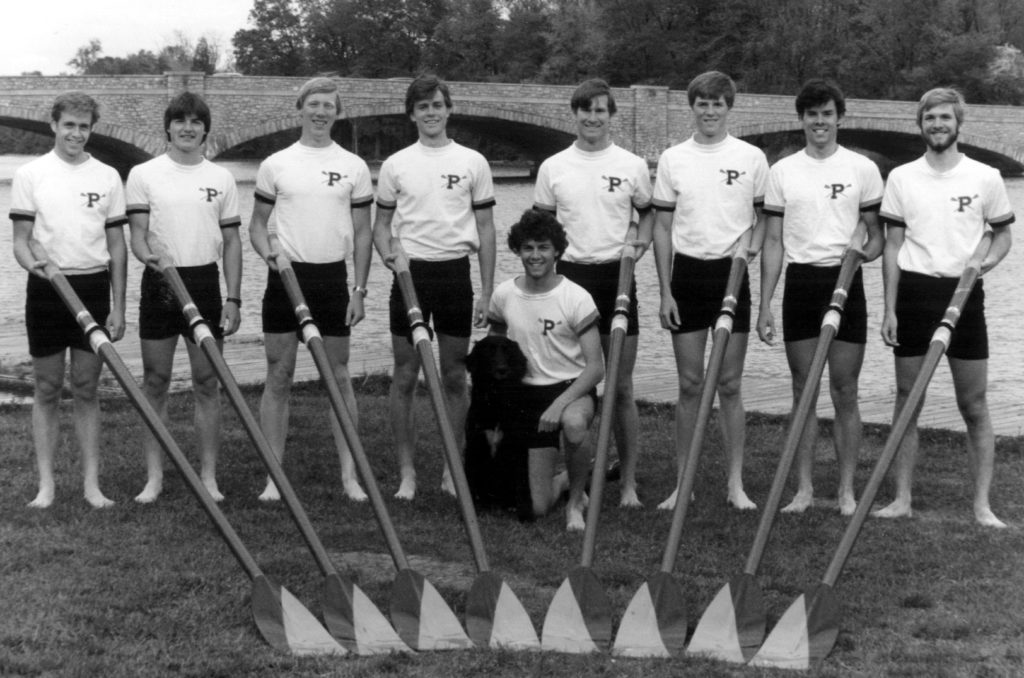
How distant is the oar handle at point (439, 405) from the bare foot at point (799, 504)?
59.7 inches

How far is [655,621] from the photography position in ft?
14.3

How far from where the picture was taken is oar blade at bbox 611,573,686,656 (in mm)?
4246

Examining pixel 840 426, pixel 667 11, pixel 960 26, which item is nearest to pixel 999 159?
pixel 960 26

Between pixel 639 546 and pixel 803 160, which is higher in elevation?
pixel 803 160

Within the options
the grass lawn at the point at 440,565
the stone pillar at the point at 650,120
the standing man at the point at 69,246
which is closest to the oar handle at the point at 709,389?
the grass lawn at the point at 440,565

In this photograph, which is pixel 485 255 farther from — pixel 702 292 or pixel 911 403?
pixel 911 403

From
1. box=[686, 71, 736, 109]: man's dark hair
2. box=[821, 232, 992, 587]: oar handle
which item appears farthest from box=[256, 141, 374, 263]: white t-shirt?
box=[821, 232, 992, 587]: oar handle

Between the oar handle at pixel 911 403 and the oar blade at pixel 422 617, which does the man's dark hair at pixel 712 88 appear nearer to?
the oar handle at pixel 911 403

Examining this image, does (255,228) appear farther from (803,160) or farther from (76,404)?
(803,160)

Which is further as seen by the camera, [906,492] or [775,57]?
[775,57]

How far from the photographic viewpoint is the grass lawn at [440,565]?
4102 mm

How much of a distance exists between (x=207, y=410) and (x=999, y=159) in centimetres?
5281

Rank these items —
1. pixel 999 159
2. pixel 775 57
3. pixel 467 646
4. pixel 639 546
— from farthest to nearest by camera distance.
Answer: pixel 775 57, pixel 999 159, pixel 639 546, pixel 467 646

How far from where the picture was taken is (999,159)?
178ft
